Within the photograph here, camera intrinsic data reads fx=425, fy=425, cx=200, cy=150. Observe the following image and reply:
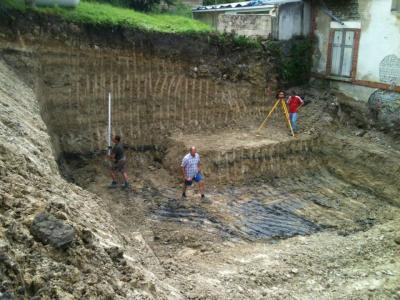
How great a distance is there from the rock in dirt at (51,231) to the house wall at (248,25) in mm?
12619

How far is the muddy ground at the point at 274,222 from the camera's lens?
7.63 metres

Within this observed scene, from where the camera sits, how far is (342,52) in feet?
48.7

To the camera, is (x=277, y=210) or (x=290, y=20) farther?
(x=290, y=20)

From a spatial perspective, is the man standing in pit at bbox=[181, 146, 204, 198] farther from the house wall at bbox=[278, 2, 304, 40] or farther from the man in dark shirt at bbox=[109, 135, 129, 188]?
the house wall at bbox=[278, 2, 304, 40]

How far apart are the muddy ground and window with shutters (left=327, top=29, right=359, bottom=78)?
3.58 ft

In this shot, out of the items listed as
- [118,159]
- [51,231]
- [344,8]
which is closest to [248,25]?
[344,8]

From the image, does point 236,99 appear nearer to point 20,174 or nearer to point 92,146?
point 92,146

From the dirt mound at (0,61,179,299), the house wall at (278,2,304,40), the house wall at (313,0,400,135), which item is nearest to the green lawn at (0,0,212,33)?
the house wall at (278,2,304,40)

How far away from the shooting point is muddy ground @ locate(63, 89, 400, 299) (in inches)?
300

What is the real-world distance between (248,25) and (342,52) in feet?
11.7

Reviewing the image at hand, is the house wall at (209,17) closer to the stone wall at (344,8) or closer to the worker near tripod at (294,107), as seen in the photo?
the stone wall at (344,8)

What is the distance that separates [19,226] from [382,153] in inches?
431

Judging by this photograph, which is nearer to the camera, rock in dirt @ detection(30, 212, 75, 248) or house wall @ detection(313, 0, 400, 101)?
rock in dirt @ detection(30, 212, 75, 248)

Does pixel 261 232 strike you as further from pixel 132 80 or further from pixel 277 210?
pixel 132 80
